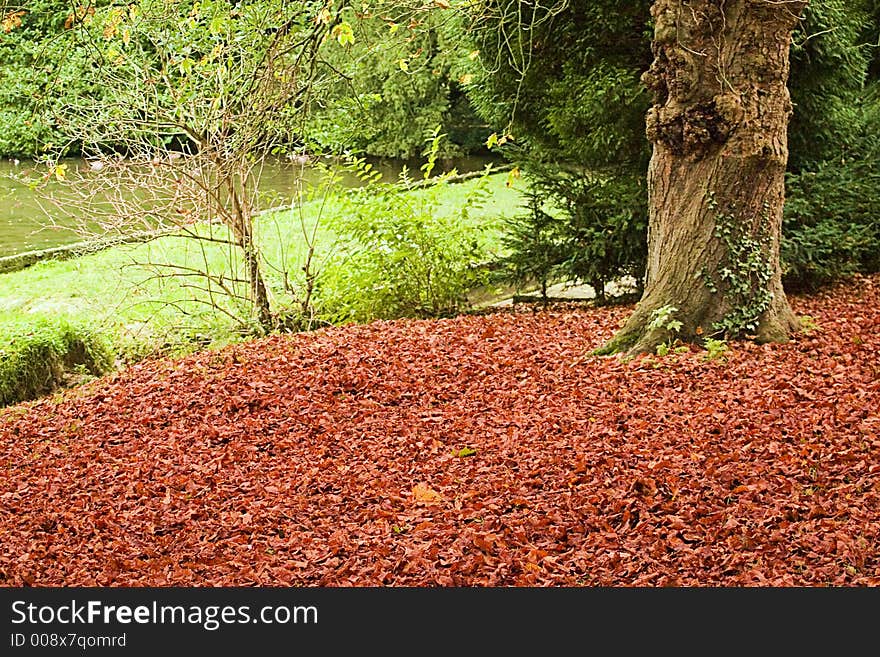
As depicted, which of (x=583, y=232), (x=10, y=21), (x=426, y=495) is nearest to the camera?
(x=426, y=495)

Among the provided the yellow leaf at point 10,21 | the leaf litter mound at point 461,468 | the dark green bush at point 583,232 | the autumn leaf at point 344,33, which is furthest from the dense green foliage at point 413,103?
the leaf litter mound at point 461,468

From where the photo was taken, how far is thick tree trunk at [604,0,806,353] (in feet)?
17.8

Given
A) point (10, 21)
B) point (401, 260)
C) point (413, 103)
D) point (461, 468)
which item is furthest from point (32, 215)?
point (461, 468)

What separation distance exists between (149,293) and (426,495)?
5.19m

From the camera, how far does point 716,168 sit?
18.2ft

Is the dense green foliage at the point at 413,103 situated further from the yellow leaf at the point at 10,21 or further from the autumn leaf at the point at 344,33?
Answer: the yellow leaf at the point at 10,21

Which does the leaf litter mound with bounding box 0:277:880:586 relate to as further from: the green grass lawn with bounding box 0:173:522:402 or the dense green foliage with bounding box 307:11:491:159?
the dense green foliage with bounding box 307:11:491:159

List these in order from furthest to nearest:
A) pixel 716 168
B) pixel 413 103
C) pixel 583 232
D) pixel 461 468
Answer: pixel 413 103 → pixel 583 232 → pixel 716 168 → pixel 461 468

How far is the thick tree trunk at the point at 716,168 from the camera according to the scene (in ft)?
17.8

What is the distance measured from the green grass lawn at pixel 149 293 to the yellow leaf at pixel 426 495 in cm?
304

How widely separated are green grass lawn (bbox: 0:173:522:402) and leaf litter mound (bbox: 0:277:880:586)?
5.11 ft

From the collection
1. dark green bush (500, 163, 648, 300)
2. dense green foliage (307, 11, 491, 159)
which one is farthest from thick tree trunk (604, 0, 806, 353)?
dense green foliage (307, 11, 491, 159)

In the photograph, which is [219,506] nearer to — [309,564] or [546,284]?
[309,564]

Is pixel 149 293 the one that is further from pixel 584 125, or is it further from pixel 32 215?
pixel 32 215
